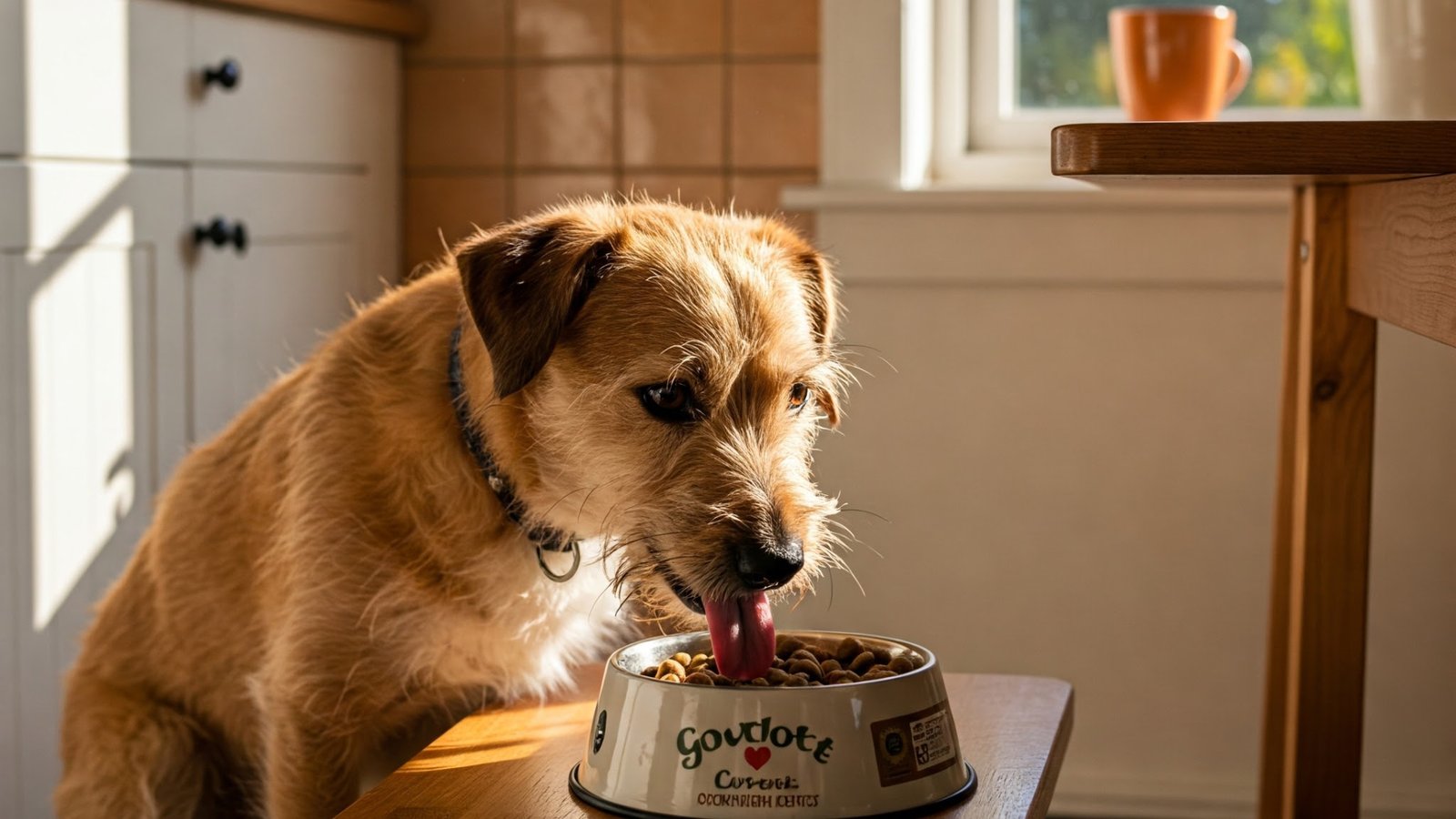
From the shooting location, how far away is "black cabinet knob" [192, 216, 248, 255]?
2.20 meters

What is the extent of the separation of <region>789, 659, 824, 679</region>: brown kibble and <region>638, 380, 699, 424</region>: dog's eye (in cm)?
26

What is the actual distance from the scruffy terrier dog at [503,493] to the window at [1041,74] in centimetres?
124

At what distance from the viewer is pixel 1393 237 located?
1229 millimetres

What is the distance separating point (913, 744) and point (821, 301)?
591 millimetres

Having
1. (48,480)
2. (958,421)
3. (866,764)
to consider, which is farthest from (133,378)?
(866,764)

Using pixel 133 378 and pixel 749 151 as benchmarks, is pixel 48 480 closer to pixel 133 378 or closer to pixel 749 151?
pixel 133 378

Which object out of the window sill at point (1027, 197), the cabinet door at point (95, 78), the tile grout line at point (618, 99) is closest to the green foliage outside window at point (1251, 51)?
the window sill at point (1027, 197)

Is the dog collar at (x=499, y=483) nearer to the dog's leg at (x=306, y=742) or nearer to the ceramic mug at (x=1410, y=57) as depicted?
the dog's leg at (x=306, y=742)

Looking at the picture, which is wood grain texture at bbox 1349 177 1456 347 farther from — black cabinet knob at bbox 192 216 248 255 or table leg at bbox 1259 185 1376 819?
black cabinet knob at bbox 192 216 248 255

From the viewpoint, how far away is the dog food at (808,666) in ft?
3.57

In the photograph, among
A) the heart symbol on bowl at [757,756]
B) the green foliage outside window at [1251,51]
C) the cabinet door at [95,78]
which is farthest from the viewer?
the green foliage outside window at [1251,51]

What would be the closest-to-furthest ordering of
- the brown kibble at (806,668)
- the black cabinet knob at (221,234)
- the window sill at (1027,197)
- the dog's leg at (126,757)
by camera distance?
the brown kibble at (806,668) < the dog's leg at (126,757) < the black cabinet knob at (221,234) < the window sill at (1027,197)

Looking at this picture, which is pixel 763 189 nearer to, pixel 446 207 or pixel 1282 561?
pixel 446 207

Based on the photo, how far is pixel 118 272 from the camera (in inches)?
80.2
